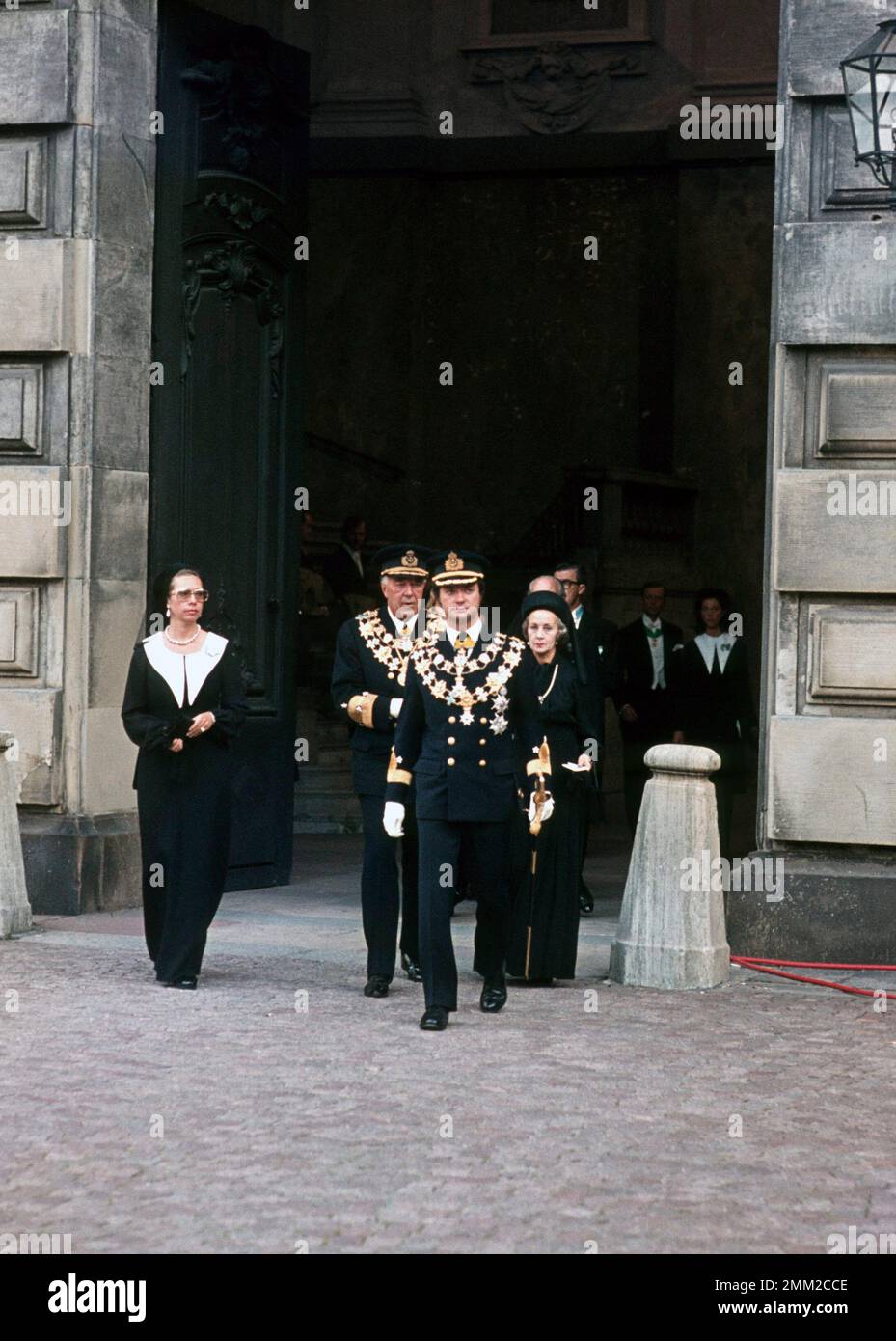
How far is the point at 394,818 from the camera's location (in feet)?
28.3

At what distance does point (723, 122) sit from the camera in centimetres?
2167

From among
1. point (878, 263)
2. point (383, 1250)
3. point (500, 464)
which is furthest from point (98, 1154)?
point (500, 464)

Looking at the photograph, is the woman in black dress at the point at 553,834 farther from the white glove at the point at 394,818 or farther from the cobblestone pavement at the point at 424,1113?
the white glove at the point at 394,818

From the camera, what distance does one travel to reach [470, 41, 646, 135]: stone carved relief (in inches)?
874

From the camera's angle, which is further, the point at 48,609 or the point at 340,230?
the point at 340,230

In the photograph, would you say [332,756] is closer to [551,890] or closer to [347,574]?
[347,574]

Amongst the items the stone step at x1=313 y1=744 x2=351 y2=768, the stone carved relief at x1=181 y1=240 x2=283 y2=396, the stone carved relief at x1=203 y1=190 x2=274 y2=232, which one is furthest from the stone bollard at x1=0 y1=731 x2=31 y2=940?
the stone step at x1=313 y1=744 x2=351 y2=768

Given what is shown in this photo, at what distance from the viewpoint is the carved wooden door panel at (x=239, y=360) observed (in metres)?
11.9

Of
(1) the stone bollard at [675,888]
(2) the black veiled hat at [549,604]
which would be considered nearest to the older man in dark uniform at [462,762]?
(1) the stone bollard at [675,888]

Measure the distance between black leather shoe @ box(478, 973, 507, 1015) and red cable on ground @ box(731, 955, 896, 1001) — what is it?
1.49 meters

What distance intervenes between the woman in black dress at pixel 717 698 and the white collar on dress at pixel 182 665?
4.26 m

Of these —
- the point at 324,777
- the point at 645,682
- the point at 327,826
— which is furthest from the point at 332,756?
the point at 645,682

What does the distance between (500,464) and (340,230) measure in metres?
2.88

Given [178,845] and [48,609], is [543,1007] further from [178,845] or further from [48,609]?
[48,609]
